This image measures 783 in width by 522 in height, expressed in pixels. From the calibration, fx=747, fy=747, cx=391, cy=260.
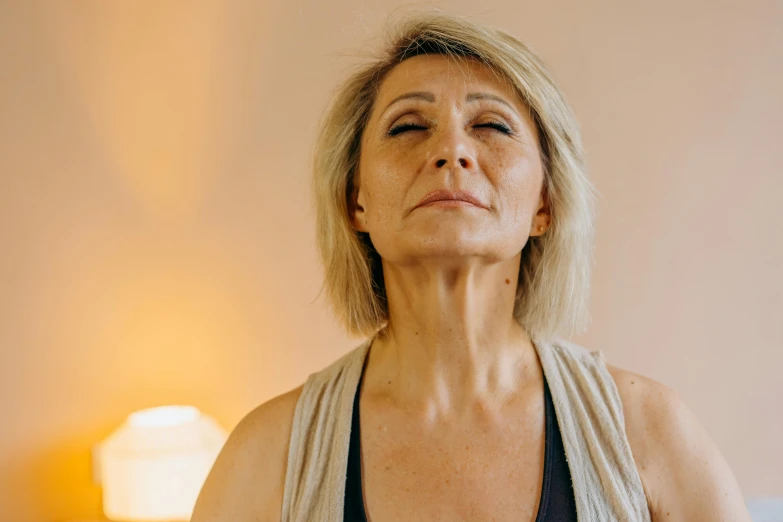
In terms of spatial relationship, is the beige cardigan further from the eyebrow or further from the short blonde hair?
the eyebrow

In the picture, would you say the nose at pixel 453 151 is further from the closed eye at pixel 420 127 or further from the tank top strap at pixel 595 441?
the tank top strap at pixel 595 441

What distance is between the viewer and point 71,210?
1885mm

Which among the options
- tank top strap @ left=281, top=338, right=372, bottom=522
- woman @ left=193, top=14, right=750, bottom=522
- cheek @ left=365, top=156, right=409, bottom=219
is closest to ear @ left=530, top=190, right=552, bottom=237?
woman @ left=193, top=14, right=750, bottom=522

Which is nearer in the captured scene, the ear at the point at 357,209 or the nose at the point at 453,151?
the nose at the point at 453,151

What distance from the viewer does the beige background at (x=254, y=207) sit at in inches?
71.1

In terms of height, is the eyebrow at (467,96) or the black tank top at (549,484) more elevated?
the eyebrow at (467,96)

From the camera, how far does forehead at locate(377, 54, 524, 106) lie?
1127mm

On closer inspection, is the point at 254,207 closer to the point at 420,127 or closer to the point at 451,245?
the point at 420,127

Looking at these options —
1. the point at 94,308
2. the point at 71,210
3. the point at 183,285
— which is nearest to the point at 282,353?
the point at 183,285

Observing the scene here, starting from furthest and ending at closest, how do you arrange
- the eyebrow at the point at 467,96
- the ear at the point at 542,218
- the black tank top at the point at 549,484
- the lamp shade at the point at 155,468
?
the lamp shade at the point at 155,468 < the ear at the point at 542,218 < the eyebrow at the point at 467,96 < the black tank top at the point at 549,484

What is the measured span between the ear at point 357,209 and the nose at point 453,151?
0.19 m

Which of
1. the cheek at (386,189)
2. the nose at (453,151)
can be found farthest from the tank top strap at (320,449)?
the nose at (453,151)

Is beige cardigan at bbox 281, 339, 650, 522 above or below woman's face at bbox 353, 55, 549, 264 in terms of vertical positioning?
below

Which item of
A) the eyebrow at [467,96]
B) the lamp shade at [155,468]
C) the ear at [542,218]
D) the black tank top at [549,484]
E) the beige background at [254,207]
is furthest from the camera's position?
the beige background at [254,207]
